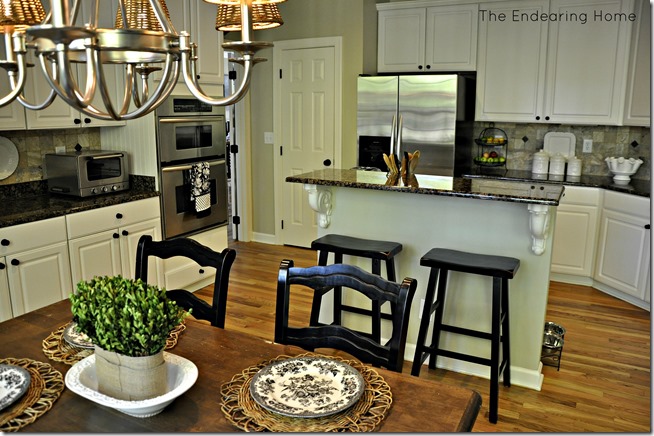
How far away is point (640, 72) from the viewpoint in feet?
14.3

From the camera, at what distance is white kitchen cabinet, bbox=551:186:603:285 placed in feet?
14.8

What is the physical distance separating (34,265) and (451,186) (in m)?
2.40

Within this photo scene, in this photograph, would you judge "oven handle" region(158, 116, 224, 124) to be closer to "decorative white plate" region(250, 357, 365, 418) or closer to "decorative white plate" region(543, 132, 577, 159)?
"decorative white plate" region(250, 357, 365, 418)

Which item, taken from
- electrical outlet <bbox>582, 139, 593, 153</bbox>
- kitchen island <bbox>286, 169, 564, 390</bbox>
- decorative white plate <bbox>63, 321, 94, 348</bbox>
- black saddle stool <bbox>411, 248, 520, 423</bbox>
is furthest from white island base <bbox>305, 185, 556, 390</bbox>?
electrical outlet <bbox>582, 139, 593, 153</bbox>

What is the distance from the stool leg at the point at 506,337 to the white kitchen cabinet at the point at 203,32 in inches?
107

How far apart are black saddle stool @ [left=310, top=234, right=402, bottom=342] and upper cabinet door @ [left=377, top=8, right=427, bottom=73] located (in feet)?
8.43

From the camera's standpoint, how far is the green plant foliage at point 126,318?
1.29 meters

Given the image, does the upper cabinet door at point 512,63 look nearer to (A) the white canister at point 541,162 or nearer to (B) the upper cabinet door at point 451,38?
(B) the upper cabinet door at point 451,38

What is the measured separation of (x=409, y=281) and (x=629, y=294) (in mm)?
3348

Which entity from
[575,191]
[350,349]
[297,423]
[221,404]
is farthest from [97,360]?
[575,191]

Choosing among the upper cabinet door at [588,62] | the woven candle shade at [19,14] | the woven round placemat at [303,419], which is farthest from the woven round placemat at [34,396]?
the upper cabinet door at [588,62]

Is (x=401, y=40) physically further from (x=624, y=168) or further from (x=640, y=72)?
(x=624, y=168)

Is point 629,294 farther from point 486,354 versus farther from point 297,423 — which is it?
point 297,423

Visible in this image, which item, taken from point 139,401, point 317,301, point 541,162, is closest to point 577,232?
point 541,162
